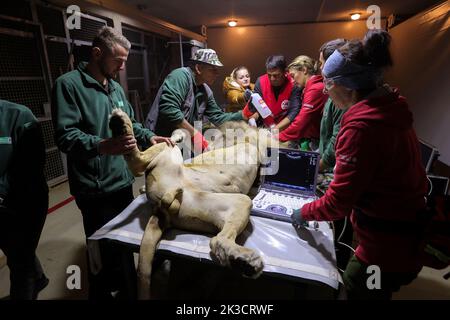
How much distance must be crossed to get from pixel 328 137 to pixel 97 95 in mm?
1280

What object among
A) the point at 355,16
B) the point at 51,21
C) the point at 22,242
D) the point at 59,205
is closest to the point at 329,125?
the point at 22,242

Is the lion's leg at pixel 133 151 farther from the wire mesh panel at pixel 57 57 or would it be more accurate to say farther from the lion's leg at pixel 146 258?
the wire mesh panel at pixel 57 57

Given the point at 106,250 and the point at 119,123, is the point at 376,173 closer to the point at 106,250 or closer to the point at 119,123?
the point at 119,123

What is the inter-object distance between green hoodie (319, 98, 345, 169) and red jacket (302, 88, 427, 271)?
0.58 metres

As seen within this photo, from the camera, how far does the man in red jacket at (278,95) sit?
216 cm

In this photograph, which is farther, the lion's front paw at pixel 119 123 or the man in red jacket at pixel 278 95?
the man in red jacket at pixel 278 95

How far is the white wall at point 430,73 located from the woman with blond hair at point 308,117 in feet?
2.39

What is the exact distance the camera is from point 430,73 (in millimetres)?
2998

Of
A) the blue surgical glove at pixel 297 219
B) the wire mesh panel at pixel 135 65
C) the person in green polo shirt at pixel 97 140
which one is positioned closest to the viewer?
the blue surgical glove at pixel 297 219

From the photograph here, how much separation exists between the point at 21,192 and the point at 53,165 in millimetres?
2182

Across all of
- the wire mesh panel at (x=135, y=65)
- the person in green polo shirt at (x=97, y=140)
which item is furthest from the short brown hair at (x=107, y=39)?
the wire mesh panel at (x=135, y=65)

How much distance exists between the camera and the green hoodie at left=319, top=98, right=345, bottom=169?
1.48m

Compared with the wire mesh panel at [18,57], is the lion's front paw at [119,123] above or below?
below
